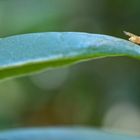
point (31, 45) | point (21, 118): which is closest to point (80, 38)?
point (31, 45)

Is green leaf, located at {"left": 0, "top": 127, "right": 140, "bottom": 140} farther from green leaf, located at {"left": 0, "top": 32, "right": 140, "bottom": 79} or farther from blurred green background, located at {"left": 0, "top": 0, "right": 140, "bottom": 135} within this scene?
blurred green background, located at {"left": 0, "top": 0, "right": 140, "bottom": 135}

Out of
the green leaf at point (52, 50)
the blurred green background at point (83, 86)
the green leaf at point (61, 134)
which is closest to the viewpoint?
the green leaf at point (52, 50)

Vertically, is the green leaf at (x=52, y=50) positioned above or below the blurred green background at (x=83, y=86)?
below

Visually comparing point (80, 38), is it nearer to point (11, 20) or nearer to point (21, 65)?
point (21, 65)

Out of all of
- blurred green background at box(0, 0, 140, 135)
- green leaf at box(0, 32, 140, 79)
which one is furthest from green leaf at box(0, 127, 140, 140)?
blurred green background at box(0, 0, 140, 135)

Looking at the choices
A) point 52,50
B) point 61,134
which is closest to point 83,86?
point 61,134

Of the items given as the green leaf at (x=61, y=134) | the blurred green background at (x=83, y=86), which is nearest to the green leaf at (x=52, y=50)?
the green leaf at (x=61, y=134)

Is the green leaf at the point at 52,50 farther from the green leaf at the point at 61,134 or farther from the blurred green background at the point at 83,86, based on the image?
the blurred green background at the point at 83,86
